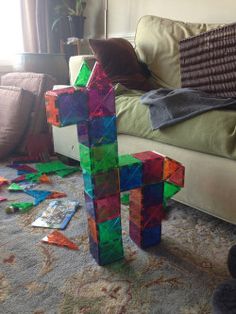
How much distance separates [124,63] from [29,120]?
27.6 inches

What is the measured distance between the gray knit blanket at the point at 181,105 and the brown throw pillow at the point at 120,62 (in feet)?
1.48

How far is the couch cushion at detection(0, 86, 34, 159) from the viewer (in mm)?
1752

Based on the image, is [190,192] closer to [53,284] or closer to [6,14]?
[53,284]

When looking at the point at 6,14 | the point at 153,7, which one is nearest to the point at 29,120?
the point at 6,14

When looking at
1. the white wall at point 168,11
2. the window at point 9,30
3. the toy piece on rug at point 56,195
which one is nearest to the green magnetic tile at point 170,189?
the toy piece on rug at point 56,195

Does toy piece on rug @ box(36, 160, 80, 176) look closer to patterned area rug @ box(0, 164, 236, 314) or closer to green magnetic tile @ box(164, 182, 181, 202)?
patterned area rug @ box(0, 164, 236, 314)

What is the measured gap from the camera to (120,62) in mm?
1566

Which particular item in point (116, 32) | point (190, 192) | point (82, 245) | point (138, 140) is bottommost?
point (82, 245)

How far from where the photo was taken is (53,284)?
2.58 ft

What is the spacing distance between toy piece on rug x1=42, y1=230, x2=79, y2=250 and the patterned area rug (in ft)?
0.06

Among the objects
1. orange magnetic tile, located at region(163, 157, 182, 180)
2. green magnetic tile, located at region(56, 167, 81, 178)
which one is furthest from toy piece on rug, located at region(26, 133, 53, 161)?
orange magnetic tile, located at region(163, 157, 182, 180)

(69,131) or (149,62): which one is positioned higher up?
(149,62)

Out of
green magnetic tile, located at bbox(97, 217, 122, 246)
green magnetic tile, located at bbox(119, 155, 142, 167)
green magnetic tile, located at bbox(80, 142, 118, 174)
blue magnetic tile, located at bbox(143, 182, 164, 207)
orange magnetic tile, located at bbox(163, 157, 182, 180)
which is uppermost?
green magnetic tile, located at bbox(80, 142, 118, 174)

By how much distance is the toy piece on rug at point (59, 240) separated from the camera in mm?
954
